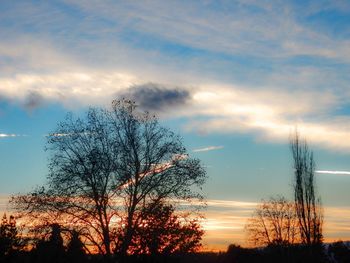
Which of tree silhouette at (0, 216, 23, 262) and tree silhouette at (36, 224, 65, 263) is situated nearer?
tree silhouette at (36, 224, 65, 263)

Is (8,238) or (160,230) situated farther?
(8,238)

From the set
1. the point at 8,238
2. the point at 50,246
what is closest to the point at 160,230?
the point at 50,246

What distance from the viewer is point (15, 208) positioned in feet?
121

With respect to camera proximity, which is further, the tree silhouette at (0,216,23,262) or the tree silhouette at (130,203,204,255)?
the tree silhouette at (0,216,23,262)

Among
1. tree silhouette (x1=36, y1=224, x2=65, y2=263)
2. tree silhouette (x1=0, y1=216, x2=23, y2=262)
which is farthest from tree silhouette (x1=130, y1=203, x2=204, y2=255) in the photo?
tree silhouette (x1=0, y1=216, x2=23, y2=262)

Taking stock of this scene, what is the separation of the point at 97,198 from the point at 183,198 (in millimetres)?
6366

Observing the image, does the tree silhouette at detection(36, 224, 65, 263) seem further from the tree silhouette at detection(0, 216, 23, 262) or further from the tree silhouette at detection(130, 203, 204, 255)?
the tree silhouette at detection(0, 216, 23, 262)

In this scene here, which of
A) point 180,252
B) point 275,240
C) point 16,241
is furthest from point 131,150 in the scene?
point 275,240

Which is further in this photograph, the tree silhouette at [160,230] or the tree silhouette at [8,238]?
the tree silhouette at [8,238]

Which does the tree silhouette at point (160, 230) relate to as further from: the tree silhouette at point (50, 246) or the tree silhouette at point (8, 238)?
the tree silhouette at point (8, 238)

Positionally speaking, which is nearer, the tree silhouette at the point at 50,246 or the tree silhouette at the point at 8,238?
the tree silhouette at the point at 50,246

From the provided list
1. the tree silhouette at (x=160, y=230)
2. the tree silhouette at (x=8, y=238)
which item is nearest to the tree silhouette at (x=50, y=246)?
the tree silhouette at (x=160, y=230)

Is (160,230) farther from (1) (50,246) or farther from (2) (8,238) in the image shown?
(2) (8,238)

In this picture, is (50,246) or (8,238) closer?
(50,246)
